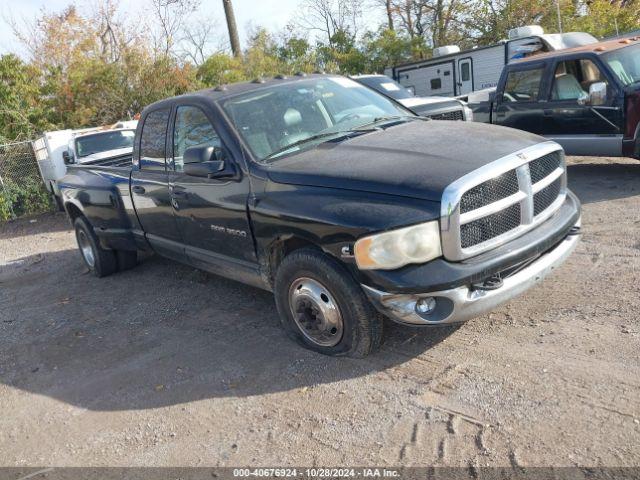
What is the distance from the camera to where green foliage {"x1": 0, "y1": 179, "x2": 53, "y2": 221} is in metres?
13.6

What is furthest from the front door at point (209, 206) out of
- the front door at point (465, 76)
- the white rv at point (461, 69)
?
the front door at point (465, 76)

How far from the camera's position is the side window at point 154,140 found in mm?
5105

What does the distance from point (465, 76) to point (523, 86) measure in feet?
27.8

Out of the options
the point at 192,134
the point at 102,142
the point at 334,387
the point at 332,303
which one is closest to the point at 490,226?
the point at 332,303

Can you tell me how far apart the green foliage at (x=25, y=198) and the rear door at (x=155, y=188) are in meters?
9.58

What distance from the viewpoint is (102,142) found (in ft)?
38.5

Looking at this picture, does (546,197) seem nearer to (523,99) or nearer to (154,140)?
(154,140)

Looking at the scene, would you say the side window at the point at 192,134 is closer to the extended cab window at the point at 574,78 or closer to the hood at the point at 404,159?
the hood at the point at 404,159

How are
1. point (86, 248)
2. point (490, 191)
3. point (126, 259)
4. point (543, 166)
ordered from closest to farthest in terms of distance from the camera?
1. point (490, 191)
2. point (543, 166)
3. point (126, 259)
4. point (86, 248)

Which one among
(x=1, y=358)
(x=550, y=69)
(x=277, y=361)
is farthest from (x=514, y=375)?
(x=550, y=69)

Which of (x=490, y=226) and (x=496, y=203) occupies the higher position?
(x=496, y=203)

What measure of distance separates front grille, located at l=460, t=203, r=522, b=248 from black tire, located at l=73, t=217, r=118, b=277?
477 centimetres

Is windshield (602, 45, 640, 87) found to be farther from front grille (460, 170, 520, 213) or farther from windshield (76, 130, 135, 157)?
windshield (76, 130, 135, 157)

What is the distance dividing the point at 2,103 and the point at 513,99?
47.5 feet
